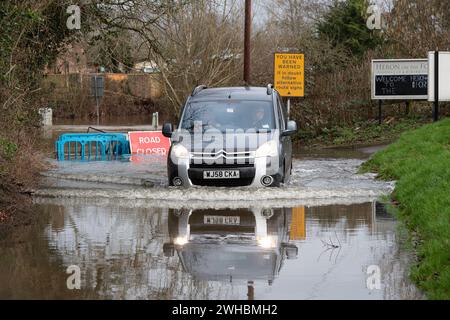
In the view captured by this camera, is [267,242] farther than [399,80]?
No

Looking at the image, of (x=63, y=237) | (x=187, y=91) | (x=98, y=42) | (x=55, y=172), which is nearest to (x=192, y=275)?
(x=63, y=237)

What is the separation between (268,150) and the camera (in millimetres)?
14219

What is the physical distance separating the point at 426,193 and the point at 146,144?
15.3 m

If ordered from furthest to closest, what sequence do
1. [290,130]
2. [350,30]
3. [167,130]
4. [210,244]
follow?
[350,30], [167,130], [290,130], [210,244]

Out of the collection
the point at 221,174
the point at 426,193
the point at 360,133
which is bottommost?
the point at 426,193

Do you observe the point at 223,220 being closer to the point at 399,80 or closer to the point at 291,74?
the point at 291,74

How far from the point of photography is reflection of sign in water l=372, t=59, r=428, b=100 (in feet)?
94.6

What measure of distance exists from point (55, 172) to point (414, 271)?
12563 mm

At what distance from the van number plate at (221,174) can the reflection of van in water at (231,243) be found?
4.95ft

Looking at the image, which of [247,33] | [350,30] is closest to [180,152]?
[247,33]

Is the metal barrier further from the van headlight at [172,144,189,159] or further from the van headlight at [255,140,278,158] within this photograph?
the van headlight at [255,140,278,158]

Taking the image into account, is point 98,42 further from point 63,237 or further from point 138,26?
point 63,237
